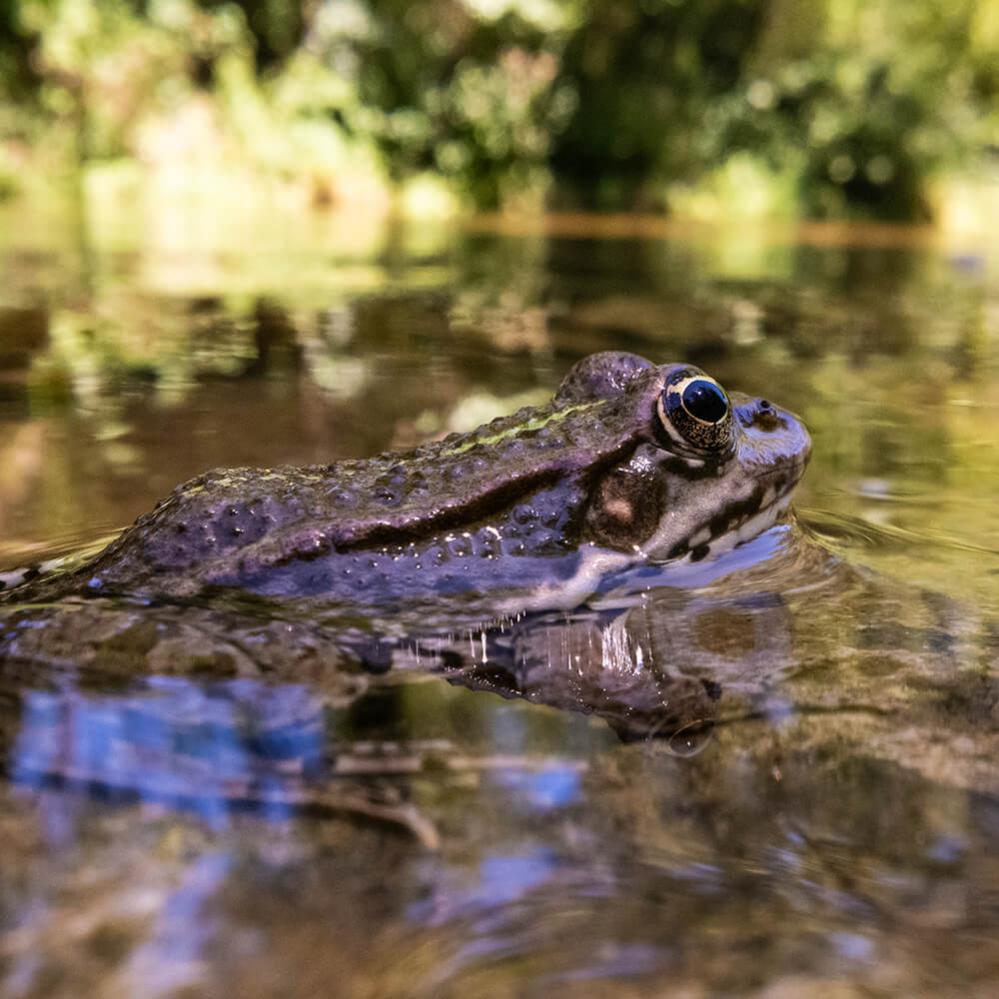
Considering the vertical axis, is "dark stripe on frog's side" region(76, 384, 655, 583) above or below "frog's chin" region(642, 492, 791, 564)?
above

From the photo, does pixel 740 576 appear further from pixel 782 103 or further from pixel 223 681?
pixel 782 103

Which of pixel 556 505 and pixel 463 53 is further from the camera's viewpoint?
pixel 463 53

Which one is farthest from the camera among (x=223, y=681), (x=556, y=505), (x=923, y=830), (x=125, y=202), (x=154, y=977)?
(x=125, y=202)

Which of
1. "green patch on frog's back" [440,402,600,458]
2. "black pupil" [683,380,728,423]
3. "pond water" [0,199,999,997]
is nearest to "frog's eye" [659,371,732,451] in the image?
"black pupil" [683,380,728,423]

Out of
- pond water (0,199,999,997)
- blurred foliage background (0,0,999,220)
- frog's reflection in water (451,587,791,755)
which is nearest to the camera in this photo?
pond water (0,199,999,997)

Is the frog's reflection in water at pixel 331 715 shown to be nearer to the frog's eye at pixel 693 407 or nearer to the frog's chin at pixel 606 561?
the frog's chin at pixel 606 561

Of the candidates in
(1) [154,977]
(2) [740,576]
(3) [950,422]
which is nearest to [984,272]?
(3) [950,422]

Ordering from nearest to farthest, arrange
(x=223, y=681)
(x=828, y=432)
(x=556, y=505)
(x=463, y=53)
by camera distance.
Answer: (x=223, y=681), (x=556, y=505), (x=828, y=432), (x=463, y=53)

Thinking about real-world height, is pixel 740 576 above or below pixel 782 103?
below

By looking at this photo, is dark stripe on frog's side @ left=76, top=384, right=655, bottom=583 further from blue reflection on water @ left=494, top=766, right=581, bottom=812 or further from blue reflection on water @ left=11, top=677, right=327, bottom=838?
blue reflection on water @ left=494, top=766, right=581, bottom=812
